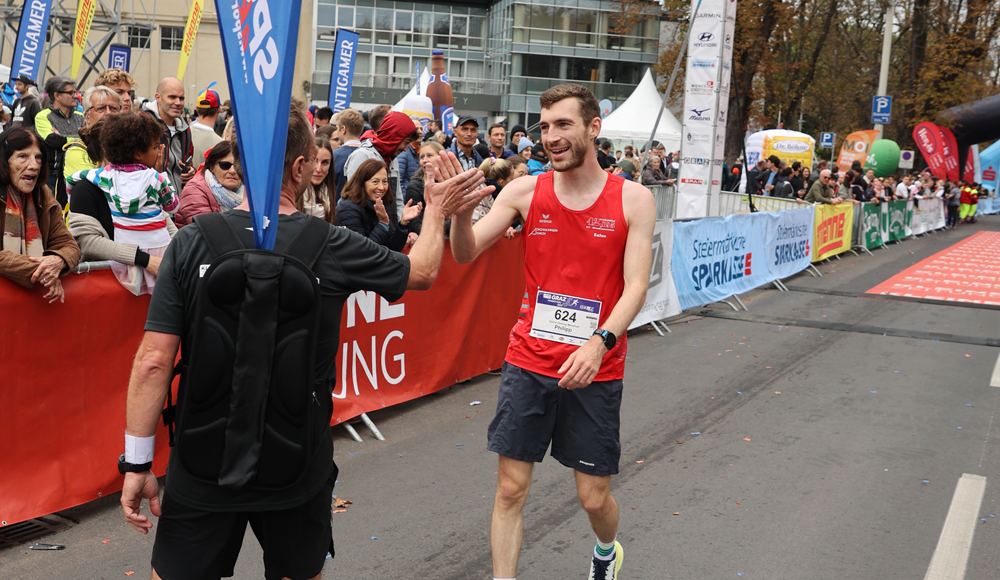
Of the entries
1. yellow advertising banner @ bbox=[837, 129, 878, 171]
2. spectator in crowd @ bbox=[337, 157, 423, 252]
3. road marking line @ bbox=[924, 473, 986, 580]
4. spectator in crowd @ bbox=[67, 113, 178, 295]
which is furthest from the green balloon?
spectator in crowd @ bbox=[67, 113, 178, 295]

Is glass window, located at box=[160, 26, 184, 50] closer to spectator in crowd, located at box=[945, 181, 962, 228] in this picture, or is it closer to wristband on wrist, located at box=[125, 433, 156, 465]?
spectator in crowd, located at box=[945, 181, 962, 228]

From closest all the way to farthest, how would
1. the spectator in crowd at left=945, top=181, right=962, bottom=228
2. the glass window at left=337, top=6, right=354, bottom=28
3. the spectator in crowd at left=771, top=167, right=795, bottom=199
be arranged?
1. the spectator in crowd at left=771, top=167, right=795, bottom=199
2. the spectator in crowd at left=945, top=181, right=962, bottom=228
3. the glass window at left=337, top=6, right=354, bottom=28

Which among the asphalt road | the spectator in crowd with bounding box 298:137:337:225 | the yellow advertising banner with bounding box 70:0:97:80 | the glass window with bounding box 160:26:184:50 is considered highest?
the glass window with bounding box 160:26:184:50

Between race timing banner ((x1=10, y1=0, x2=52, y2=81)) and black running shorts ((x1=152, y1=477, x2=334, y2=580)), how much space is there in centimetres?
1548

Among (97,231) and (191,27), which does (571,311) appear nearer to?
(97,231)

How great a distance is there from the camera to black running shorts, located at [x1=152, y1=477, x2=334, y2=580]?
2336 millimetres

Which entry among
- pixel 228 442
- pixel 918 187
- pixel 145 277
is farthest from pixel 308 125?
pixel 918 187

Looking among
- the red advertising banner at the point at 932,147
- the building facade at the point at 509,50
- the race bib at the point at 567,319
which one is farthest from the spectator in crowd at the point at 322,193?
the building facade at the point at 509,50

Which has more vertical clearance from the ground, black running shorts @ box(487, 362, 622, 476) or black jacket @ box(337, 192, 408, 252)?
black jacket @ box(337, 192, 408, 252)

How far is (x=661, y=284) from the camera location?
10375mm

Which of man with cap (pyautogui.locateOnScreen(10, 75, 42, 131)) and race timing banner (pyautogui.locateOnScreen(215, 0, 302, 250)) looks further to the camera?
man with cap (pyautogui.locateOnScreen(10, 75, 42, 131))

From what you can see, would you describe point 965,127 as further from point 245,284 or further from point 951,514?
point 245,284

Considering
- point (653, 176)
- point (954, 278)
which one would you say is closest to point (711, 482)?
point (653, 176)

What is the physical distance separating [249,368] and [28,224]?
265 cm
